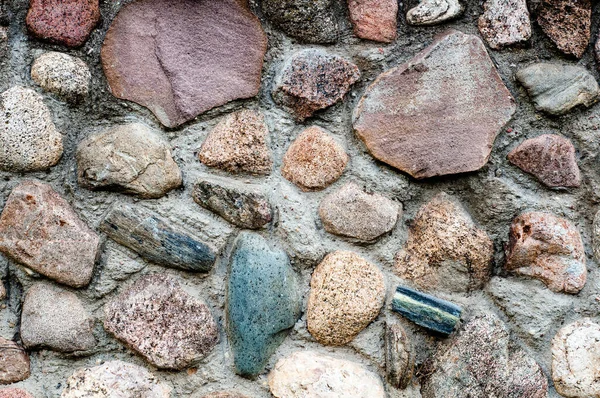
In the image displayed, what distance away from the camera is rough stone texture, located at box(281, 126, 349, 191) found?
3.65 ft

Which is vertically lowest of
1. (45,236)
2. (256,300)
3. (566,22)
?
(256,300)

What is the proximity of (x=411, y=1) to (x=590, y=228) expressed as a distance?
0.54 metres

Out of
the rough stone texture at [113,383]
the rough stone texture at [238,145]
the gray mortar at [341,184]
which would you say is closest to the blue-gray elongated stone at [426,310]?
the gray mortar at [341,184]

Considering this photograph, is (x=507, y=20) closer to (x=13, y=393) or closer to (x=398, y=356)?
(x=398, y=356)

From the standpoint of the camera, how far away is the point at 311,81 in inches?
43.7

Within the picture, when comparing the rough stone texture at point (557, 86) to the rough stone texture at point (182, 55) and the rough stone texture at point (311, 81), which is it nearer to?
the rough stone texture at point (311, 81)

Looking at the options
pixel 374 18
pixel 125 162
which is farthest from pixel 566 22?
pixel 125 162

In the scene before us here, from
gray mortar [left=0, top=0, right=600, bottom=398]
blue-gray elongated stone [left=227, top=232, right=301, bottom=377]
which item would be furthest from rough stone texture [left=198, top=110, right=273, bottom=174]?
blue-gray elongated stone [left=227, top=232, right=301, bottom=377]

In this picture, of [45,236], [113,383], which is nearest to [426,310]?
[113,383]

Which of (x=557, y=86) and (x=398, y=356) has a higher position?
(x=557, y=86)

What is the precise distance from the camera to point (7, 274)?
1.06 m

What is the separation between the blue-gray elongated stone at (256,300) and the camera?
108cm

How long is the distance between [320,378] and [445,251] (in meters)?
0.32

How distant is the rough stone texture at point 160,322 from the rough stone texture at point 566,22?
81 cm
